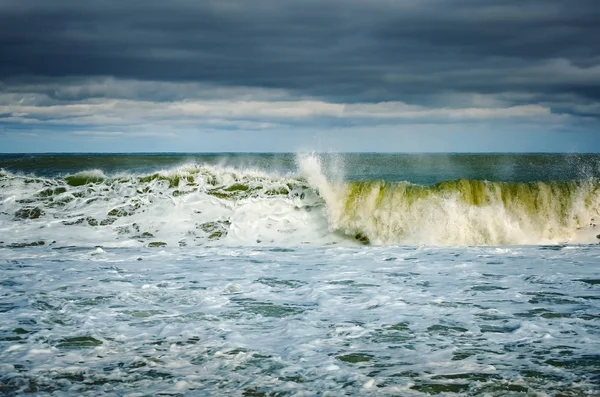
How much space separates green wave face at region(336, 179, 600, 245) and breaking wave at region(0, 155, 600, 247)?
28 mm

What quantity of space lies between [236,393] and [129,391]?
33.0 inches

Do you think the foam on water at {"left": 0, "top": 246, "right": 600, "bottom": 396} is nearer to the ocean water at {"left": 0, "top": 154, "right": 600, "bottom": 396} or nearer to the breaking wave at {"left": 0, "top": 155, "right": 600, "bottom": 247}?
the ocean water at {"left": 0, "top": 154, "right": 600, "bottom": 396}

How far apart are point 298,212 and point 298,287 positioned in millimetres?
8441

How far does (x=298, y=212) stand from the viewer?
57.6 feet

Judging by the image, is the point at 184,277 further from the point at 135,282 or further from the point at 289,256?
the point at 289,256

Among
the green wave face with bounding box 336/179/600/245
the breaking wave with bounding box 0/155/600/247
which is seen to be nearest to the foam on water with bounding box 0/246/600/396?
the breaking wave with bounding box 0/155/600/247

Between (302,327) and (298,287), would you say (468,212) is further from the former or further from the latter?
(302,327)

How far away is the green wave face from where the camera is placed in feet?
53.2

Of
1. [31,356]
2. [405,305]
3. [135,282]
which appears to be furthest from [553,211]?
[31,356]

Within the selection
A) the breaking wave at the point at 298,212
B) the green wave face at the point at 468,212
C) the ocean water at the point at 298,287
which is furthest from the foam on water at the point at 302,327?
the green wave face at the point at 468,212

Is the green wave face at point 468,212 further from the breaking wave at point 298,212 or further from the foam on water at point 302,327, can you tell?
the foam on water at point 302,327

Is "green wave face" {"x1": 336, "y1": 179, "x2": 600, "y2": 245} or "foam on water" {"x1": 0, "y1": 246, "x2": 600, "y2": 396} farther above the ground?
"green wave face" {"x1": 336, "y1": 179, "x2": 600, "y2": 245}

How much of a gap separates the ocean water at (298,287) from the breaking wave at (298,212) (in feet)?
0.20

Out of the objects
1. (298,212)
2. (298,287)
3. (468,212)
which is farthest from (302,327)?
(468,212)
